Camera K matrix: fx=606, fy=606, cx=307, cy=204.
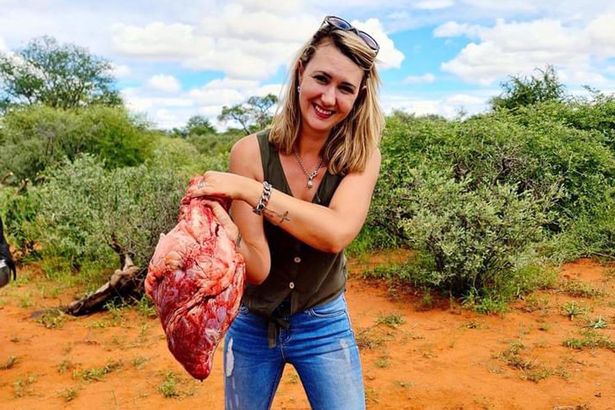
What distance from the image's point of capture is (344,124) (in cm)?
234

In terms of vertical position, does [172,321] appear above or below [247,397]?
above

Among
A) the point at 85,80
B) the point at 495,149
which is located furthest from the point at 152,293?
the point at 85,80

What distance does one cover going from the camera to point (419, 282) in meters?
7.68

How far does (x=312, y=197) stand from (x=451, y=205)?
495 centimetres

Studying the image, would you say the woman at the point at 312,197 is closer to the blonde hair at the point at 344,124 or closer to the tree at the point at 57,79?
the blonde hair at the point at 344,124

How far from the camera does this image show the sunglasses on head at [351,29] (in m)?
2.21

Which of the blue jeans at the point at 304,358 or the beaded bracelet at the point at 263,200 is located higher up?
the beaded bracelet at the point at 263,200

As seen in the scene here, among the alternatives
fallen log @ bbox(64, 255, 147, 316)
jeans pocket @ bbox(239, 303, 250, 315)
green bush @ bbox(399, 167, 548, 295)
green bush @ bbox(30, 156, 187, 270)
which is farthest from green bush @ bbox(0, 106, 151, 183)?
jeans pocket @ bbox(239, 303, 250, 315)

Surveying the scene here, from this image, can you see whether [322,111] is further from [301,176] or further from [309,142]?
[301,176]

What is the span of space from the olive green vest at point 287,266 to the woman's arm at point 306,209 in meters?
0.08

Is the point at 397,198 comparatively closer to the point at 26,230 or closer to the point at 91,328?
the point at 91,328

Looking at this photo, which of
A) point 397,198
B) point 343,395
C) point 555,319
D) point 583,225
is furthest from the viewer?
point 583,225

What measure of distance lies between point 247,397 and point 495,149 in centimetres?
788

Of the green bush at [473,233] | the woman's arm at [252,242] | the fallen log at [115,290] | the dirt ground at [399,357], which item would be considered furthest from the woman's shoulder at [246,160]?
the fallen log at [115,290]
